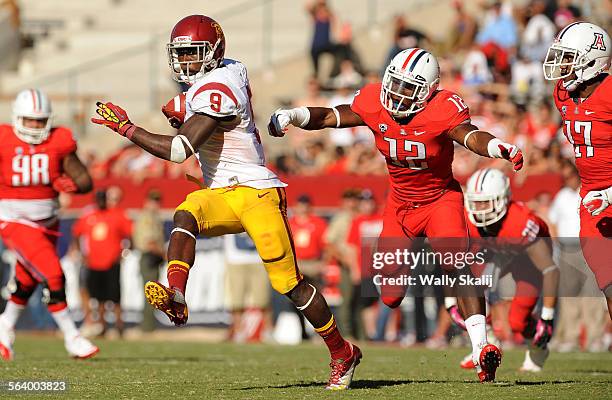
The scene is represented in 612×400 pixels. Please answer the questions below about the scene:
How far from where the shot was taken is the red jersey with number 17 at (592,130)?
26.5 feet

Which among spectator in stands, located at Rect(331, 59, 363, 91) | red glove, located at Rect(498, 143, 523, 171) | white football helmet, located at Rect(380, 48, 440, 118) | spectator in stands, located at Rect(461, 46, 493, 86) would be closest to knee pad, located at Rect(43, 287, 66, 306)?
white football helmet, located at Rect(380, 48, 440, 118)

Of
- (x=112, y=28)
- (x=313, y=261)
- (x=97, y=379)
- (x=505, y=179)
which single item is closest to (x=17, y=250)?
(x=97, y=379)

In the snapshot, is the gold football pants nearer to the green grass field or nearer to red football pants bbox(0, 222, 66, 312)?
the green grass field

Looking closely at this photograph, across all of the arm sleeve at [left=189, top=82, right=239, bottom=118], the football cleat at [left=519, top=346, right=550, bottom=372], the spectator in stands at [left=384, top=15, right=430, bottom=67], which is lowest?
the football cleat at [left=519, top=346, right=550, bottom=372]

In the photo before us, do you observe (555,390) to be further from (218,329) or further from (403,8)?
(403,8)

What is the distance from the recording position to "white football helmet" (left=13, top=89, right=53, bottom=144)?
10.3 metres

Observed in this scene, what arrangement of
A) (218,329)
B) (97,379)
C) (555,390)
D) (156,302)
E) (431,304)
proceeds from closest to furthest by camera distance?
(156,302), (555,390), (97,379), (431,304), (218,329)

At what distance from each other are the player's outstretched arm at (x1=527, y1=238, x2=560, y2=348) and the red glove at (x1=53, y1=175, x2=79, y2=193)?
3701mm

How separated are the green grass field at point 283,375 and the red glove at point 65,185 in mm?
1394

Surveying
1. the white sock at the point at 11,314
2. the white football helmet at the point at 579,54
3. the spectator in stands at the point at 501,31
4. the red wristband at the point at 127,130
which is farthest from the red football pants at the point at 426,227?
the spectator in stands at the point at 501,31

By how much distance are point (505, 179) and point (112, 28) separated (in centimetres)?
1653

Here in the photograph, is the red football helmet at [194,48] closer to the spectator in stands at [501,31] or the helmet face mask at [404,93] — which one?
the helmet face mask at [404,93]

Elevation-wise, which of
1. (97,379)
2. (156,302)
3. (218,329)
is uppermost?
(156,302)

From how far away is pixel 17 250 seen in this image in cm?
1016
